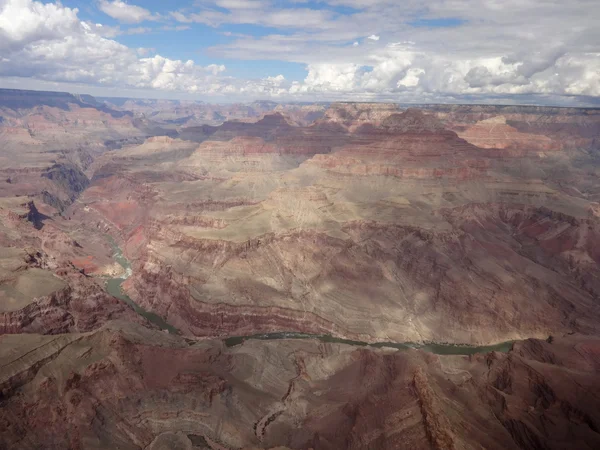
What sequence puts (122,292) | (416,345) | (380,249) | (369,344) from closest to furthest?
(369,344)
(416,345)
(122,292)
(380,249)

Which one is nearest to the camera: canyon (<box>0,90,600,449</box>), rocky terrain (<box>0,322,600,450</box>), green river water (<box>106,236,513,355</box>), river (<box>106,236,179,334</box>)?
rocky terrain (<box>0,322,600,450</box>)

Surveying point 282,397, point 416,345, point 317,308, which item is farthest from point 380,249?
point 282,397

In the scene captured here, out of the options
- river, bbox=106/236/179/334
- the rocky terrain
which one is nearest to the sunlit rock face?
river, bbox=106/236/179/334

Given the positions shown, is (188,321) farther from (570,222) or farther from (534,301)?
(570,222)

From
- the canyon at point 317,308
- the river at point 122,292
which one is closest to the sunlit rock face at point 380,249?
the canyon at point 317,308

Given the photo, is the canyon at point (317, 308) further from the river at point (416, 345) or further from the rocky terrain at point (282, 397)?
the river at point (416, 345)

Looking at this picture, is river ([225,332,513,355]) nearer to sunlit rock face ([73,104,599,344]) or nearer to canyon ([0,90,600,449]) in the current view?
canyon ([0,90,600,449])

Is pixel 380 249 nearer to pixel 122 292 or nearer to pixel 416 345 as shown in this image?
pixel 416 345

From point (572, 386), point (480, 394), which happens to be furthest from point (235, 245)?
point (572, 386)
